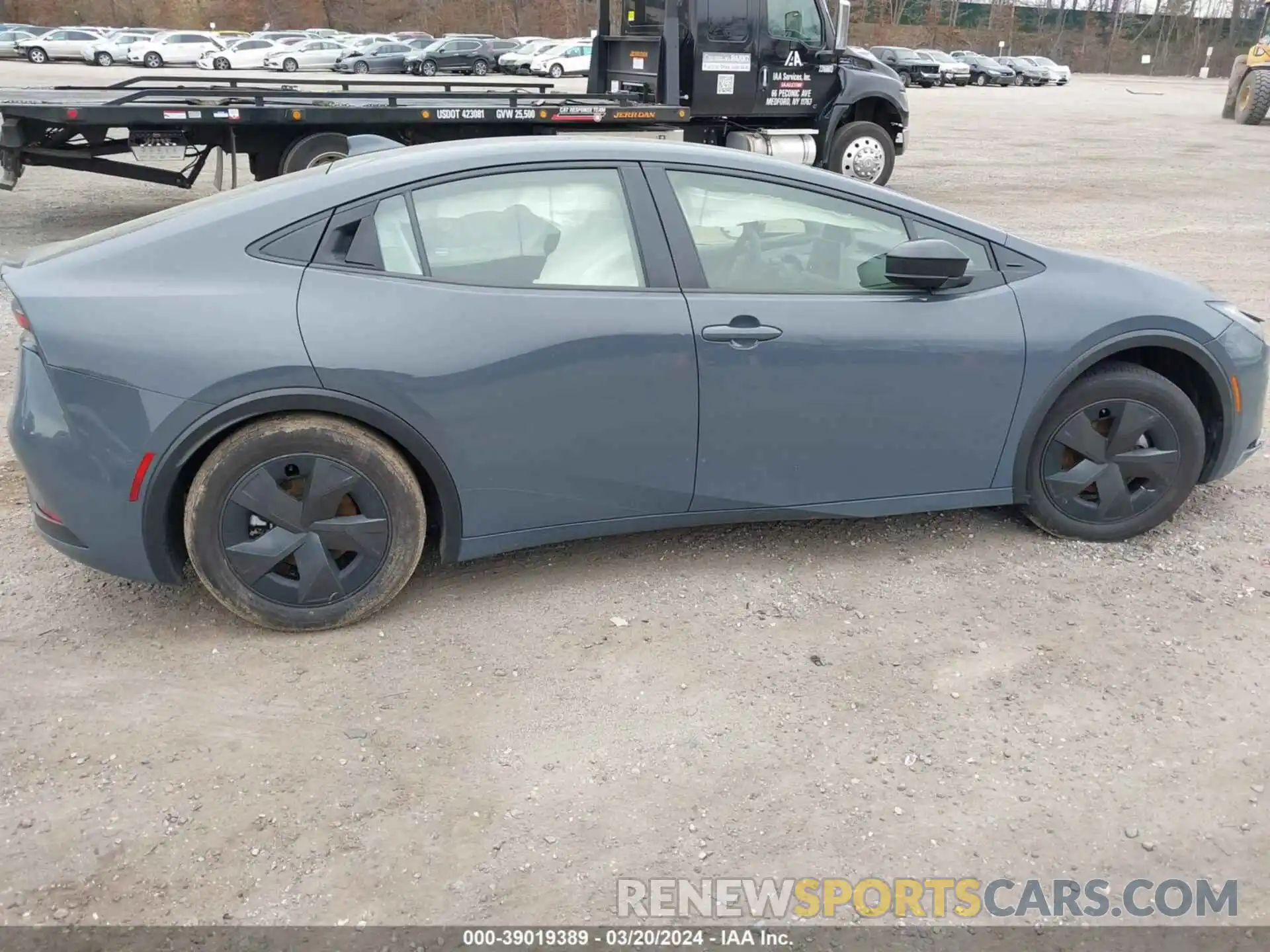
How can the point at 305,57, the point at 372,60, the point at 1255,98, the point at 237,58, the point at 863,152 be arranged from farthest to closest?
1. the point at 305,57
2. the point at 372,60
3. the point at 237,58
4. the point at 1255,98
5. the point at 863,152

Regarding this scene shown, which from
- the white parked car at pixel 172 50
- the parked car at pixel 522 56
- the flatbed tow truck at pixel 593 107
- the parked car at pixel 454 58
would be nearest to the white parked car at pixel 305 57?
the white parked car at pixel 172 50

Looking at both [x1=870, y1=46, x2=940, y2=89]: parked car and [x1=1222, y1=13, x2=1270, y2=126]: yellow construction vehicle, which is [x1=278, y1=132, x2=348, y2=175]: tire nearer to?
[x1=1222, y1=13, x2=1270, y2=126]: yellow construction vehicle

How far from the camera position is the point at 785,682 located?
10.6 feet

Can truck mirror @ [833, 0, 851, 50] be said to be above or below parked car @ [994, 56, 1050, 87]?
above

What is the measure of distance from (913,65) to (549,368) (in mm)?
49508

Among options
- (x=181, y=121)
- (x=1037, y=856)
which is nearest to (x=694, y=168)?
(x=1037, y=856)

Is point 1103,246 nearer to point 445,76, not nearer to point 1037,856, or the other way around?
point 1037,856

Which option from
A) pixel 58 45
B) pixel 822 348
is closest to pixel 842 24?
pixel 822 348

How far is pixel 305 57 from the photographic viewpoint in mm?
43469

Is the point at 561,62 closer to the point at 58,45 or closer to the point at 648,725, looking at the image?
the point at 58,45

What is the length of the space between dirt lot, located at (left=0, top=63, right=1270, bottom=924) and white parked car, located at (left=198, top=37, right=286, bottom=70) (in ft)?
141

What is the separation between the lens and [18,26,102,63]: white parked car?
1734 inches

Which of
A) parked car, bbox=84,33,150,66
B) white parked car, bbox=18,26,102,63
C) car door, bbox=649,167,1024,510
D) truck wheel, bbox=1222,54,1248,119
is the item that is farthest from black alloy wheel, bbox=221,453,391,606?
white parked car, bbox=18,26,102,63

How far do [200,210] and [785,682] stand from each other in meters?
2.45
